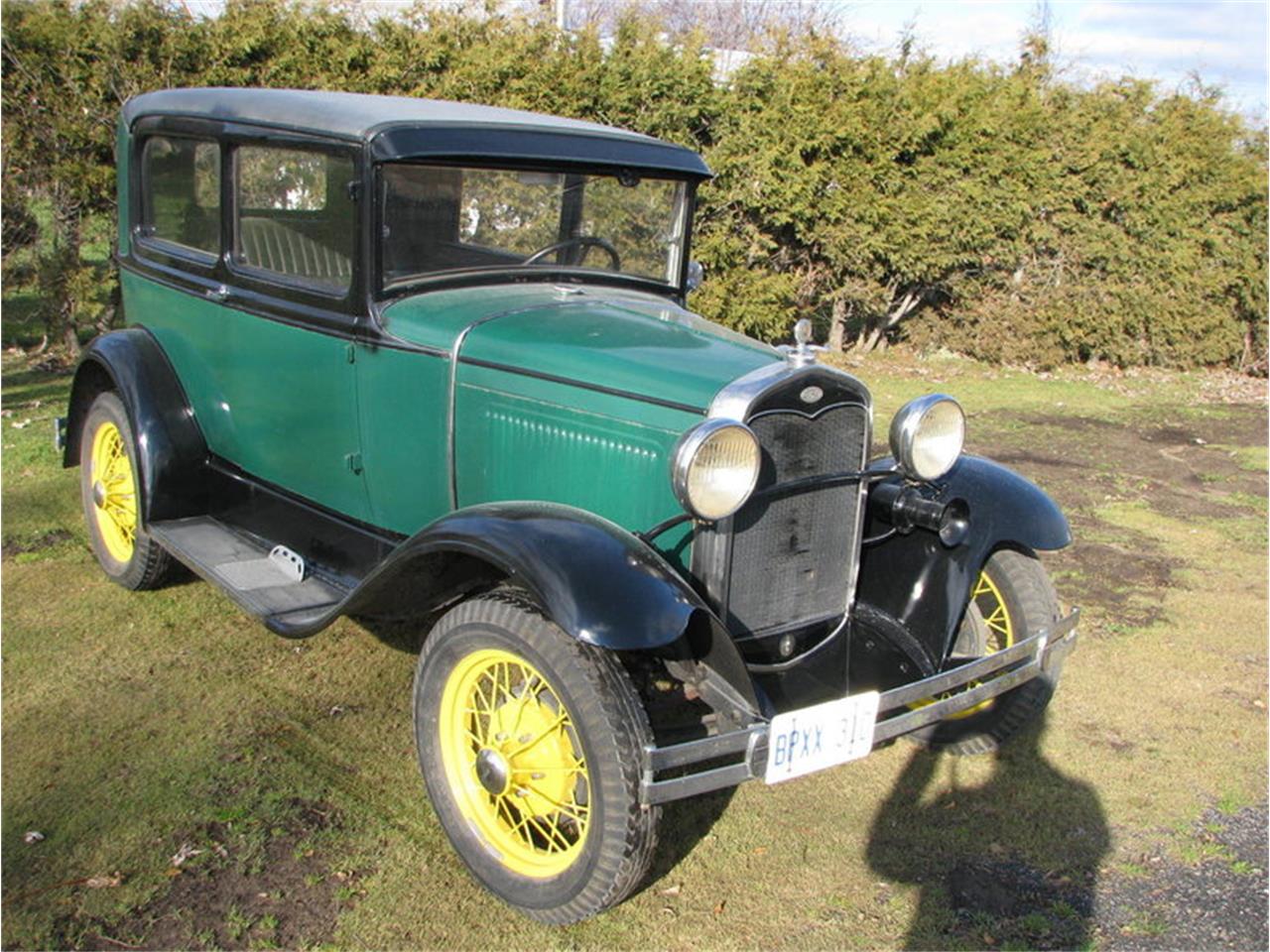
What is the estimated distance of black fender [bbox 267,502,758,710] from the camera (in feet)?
8.21

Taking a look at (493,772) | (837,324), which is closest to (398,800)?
(493,772)

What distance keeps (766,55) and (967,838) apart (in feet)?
25.4

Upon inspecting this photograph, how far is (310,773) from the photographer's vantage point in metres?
3.32

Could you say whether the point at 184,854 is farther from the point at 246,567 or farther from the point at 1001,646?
the point at 1001,646

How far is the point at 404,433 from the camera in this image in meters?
3.55

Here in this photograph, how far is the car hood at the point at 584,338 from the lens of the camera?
3.02 metres

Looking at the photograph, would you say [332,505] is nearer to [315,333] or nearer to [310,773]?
[315,333]

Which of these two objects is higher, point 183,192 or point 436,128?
point 436,128

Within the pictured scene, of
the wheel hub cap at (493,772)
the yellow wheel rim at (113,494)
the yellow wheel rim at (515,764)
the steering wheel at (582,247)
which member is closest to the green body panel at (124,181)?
the yellow wheel rim at (113,494)

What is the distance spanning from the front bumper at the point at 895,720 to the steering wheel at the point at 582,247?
1.80 meters

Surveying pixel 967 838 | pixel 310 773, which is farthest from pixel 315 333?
pixel 967 838

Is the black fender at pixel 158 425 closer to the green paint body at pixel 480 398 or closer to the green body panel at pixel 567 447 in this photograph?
the green paint body at pixel 480 398

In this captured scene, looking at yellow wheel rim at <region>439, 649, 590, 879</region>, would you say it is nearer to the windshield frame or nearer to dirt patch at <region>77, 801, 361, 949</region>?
dirt patch at <region>77, 801, 361, 949</region>

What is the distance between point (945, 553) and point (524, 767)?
1.51 metres
